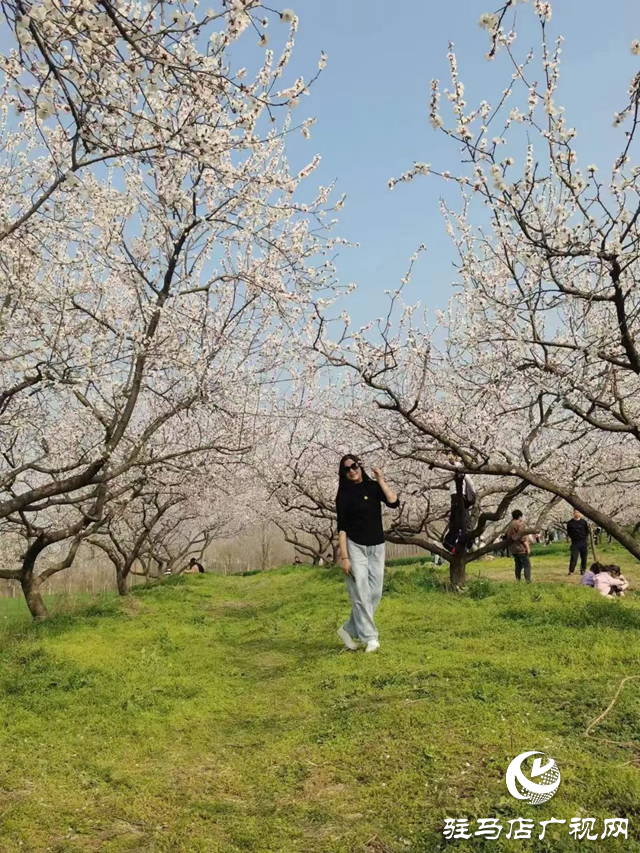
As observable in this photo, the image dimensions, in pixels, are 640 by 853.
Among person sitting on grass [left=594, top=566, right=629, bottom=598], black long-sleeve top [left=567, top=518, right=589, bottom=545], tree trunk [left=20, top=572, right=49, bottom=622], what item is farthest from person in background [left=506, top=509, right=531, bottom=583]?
tree trunk [left=20, top=572, right=49, bottom=622]

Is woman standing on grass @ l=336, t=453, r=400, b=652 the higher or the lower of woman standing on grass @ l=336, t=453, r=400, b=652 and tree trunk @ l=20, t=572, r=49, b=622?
the higher

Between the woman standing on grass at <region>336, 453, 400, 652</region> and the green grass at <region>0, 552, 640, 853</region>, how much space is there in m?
0.52

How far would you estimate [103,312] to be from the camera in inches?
371

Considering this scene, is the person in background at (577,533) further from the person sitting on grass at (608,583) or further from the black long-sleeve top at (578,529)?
the person sitting on grass at (608,583)

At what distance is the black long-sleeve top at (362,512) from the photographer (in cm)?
772

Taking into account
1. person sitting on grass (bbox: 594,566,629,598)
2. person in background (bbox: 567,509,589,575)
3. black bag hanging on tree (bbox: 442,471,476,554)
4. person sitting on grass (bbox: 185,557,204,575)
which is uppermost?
black bag hanging on tree (bbox: 442,471,476,554)

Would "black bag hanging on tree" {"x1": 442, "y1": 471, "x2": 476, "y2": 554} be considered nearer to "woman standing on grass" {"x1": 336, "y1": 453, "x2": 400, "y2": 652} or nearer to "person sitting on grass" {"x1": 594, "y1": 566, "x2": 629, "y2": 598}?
"person sitting on grass" {"x1": 594, "y1": 566, "x2": 629, "y2": 598}

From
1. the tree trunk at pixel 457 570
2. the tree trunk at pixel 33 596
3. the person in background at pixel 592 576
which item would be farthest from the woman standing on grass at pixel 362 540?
the tree trunk at pixel 33 596

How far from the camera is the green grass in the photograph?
3.72 m

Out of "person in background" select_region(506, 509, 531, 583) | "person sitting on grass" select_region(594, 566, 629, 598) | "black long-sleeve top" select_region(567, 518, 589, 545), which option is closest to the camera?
"person sitting on grass" select_region(594, 566, 629, 598)

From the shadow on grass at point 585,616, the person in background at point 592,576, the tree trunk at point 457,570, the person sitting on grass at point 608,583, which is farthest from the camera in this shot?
the tree trunk at point 457,570

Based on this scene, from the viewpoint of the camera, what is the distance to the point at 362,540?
7.70 m

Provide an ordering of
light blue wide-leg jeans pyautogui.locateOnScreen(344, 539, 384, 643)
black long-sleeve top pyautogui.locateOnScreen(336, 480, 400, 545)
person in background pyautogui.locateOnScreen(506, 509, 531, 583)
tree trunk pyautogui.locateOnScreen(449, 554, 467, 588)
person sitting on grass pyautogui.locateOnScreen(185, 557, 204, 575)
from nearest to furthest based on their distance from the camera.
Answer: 1. light blue wide-leg jeans pyautogui.locateOnScreen(344, 539, 384, 643)
2. black long-sleeve top pyautogui.locateOnScreen(336, 480, 400, 545)
3. tree trunk pyautogui.locateOnScreen(449, 554, 467, 588)
4. person in background pyautogui.locateOnScreen(506, 509, 531, 583)
5. person sitting on grass pyautogui.locateOnScreen(185, 557, 204, 575)

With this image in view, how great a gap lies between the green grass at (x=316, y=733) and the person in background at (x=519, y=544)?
5642 millimetres
